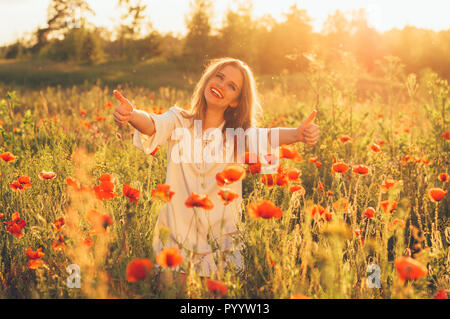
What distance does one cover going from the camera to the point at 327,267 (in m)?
1.16

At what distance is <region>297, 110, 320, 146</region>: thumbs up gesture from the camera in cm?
192

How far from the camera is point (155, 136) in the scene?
208 centimetres

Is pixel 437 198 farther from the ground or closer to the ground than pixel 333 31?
closer to the ground

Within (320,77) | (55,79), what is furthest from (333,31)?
(320,77)

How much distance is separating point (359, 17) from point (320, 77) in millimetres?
46528

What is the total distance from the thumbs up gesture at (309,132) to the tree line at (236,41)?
776 inches

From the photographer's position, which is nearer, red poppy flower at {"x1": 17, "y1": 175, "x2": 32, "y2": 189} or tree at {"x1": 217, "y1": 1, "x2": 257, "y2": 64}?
red poppy flower at {"x1": 17, "y1": 175, "x2": 32, "y2": 189}

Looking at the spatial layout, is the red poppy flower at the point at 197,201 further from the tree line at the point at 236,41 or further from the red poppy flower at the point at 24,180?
the tree line at the point at 236,41

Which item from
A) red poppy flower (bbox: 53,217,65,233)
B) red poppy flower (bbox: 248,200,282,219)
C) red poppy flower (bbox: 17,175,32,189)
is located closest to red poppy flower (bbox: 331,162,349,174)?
red poppy flower (bbox: 248,200,282,219)

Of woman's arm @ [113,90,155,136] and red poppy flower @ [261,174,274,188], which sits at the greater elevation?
woman's arm @ [113,90,155,136]

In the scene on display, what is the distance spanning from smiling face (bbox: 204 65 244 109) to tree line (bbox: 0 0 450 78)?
1916 centimetres
